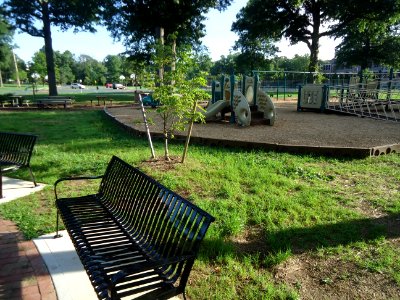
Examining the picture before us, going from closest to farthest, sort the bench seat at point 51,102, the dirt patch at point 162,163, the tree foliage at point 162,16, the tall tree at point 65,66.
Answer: the dirt patch at point 162,163
the bench seat at point 51,102
the tree foliage at point 162,16
the tall tree at point 65,66

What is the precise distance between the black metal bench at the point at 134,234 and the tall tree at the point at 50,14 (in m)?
28.1

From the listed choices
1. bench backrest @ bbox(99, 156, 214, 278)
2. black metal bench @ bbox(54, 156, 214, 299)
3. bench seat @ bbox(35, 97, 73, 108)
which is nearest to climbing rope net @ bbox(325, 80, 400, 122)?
bench backrest @ bbox(99, 156, 214, 278)

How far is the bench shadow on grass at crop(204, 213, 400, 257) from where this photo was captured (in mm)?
3203

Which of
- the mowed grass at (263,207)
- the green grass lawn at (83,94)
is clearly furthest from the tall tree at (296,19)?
the mowed grass at (263,207)

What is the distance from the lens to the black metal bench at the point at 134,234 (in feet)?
6.72

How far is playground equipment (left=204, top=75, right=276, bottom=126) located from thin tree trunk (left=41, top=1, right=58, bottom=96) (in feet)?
67.8

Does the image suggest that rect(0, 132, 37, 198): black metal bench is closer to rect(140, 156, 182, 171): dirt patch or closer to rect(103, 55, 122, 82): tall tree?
rect(140, 156, 182, 171): dirt patch

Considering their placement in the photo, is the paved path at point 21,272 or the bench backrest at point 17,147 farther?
the bench backrest at point 17,147

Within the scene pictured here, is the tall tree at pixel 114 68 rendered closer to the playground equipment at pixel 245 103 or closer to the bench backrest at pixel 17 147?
the playground equipment at pixel 245 103

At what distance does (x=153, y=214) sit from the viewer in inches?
108

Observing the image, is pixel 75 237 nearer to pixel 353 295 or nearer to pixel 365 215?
pixel 353 295

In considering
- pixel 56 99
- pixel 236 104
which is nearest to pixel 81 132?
pixel 236 104

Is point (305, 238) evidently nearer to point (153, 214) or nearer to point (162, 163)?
point (153, 214)

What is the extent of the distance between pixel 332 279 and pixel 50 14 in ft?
109
